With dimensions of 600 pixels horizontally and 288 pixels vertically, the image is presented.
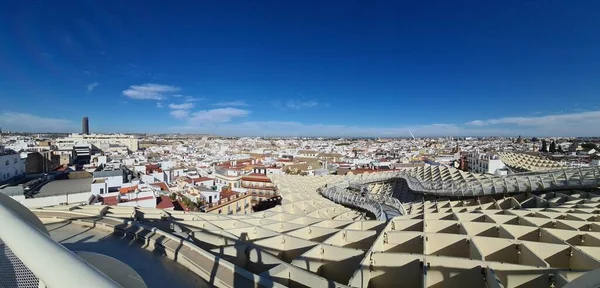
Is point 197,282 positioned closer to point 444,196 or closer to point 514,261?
point 514,261

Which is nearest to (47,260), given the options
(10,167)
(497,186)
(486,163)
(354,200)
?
(354,200)

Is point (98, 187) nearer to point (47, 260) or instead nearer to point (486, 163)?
point (47, 260)

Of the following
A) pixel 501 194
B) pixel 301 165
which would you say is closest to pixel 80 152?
pixel 301 165

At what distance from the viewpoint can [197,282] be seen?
4.00m

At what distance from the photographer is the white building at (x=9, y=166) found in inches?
1303

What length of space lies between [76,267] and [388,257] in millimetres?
5199

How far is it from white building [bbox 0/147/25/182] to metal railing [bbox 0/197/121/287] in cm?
4531

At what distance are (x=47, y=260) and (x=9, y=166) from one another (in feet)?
158

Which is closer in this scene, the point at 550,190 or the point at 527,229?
the point at 527,229

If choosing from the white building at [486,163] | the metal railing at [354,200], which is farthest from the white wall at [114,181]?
the white building at [486,163]

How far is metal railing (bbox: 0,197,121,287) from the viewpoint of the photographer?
136 centimetres

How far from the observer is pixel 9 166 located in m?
35.0

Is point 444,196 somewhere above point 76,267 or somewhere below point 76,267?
below

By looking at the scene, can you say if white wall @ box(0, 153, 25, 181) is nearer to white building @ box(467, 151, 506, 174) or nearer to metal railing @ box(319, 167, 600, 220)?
metal railing @ box(319, 167, 600, 220)
